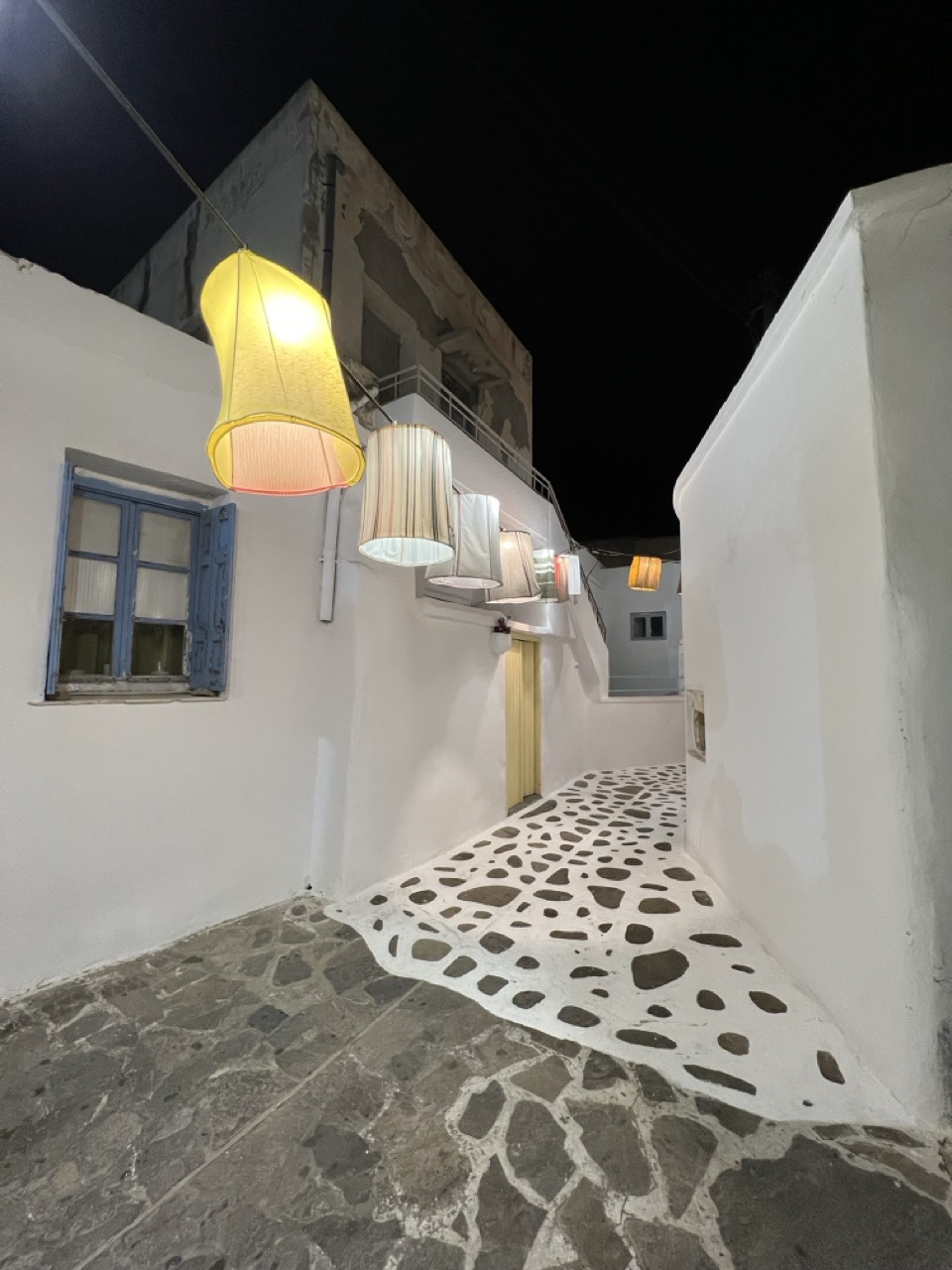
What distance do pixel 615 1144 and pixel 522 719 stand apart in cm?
483

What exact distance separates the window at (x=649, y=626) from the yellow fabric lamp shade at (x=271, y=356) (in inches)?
541

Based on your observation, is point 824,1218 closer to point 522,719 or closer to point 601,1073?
point 601,1073

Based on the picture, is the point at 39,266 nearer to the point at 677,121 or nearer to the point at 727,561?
the point at 727,561

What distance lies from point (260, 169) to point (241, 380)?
615 centimetres

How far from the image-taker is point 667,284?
251 inches

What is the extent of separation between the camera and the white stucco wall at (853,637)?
6.25ft

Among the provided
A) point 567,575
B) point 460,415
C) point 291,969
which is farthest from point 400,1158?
point 460,415

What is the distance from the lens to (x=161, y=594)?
3281mm

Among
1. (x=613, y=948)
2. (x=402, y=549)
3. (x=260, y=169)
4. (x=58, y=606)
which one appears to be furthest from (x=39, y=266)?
(x=613, y=948)

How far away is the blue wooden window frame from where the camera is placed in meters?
14.4

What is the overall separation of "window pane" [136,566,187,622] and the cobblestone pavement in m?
2.19

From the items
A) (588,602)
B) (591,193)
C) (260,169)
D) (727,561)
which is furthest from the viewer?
(588,602)

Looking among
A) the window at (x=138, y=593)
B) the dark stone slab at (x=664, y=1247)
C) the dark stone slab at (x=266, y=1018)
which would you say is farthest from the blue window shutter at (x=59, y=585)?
the dark stone slab at (x=664, y=1247)

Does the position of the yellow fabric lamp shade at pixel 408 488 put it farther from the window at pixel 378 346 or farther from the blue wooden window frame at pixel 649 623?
the blue wooden window frame at pixel 649 623
